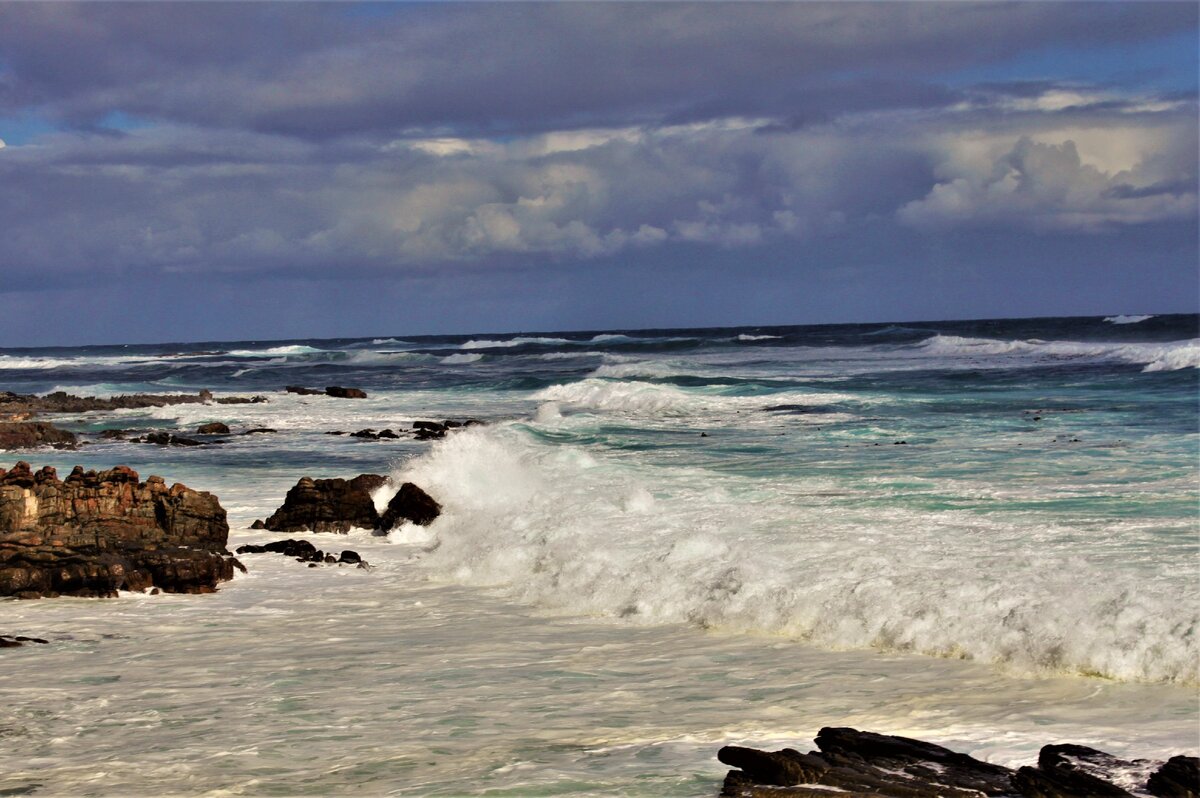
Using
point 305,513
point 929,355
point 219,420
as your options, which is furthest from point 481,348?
point 305,513

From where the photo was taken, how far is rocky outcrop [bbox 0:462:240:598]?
36.4 ft

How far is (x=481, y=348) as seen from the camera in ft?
334

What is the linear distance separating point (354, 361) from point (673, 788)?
78.1 m

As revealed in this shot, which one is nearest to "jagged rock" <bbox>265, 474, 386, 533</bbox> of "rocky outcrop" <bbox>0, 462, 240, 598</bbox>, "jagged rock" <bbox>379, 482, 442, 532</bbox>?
"jagged rock" <bbox>379, 482, 442, 532</bbox>

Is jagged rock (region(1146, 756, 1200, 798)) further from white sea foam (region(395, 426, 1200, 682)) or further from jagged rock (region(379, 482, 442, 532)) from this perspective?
jagged rock (region(379, 482, 442, 532))

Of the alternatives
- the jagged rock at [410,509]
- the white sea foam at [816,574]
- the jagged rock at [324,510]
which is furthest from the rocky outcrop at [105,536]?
the white sea foam at [816,574]

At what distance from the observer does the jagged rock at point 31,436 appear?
2656 cm

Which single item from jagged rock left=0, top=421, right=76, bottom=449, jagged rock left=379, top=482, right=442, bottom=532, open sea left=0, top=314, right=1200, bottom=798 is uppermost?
jagged rock left=0, top=421, right=76, bottom=449

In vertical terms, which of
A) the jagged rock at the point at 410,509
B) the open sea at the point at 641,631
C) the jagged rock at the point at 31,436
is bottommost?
the open sea at the point at 641,631

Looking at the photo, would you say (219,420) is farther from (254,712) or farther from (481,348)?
(481,348)

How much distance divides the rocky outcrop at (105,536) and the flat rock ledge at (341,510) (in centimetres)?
173

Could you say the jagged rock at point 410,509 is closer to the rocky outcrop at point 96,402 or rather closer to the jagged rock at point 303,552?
the jagged rock at point 303,552

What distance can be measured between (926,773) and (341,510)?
10.6 metres

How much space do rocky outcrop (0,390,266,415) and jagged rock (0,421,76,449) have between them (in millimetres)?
9376
